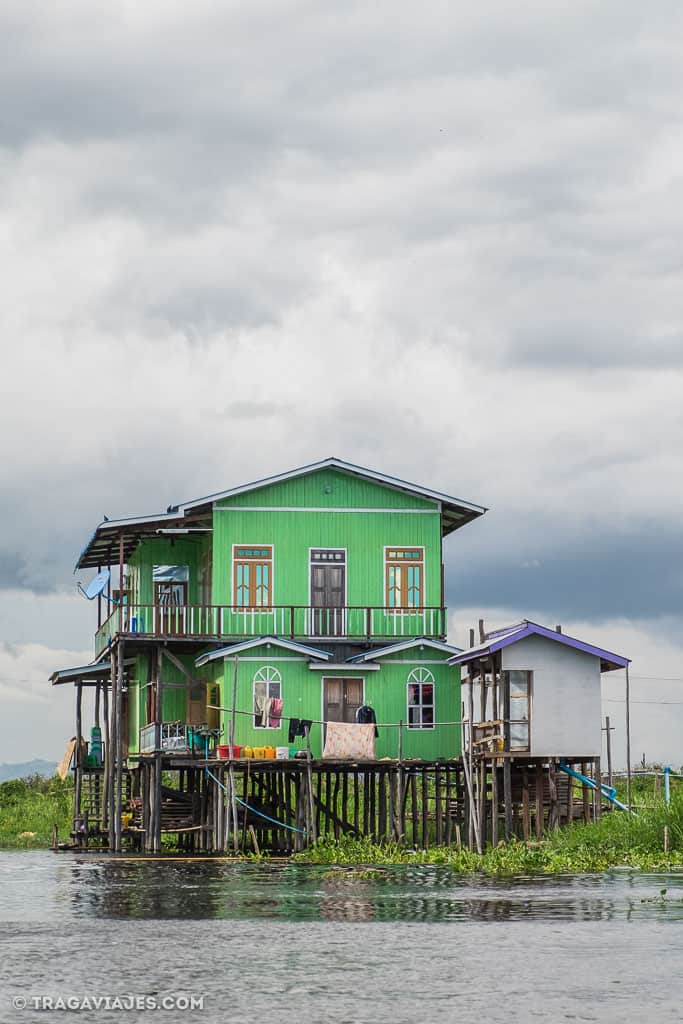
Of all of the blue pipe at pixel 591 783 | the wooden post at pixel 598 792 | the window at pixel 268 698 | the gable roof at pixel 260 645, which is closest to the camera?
the wooden post at pixel 598 792

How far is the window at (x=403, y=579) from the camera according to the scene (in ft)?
133

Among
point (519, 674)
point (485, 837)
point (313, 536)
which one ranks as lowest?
point (485, 837)

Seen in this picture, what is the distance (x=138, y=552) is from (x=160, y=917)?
80.2 feet

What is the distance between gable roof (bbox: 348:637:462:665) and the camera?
39.1 m

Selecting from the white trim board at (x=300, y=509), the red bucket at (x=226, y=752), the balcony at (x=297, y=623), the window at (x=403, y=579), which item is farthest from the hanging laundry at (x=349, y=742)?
the white trim board at (x=300, y=509)

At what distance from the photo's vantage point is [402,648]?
129 feet

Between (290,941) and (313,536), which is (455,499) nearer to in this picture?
(313,536)

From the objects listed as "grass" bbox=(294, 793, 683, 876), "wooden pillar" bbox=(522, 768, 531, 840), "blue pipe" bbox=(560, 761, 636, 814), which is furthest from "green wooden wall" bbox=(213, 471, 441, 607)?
"grass" bbox=(294, 793, 683, 876)

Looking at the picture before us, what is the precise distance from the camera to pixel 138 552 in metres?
44.6

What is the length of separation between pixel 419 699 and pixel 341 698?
1.96 m

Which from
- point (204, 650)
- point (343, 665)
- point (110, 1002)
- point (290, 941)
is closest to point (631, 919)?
point (290, 941)

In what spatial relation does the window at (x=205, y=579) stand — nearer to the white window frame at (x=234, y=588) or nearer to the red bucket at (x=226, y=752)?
the white window frame at (x=234, y=588)

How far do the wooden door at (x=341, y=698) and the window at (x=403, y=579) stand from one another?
2.37 meters

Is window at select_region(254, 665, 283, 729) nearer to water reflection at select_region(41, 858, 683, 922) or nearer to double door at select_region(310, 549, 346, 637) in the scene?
double door at select_region(310, 549, 346, 637)
